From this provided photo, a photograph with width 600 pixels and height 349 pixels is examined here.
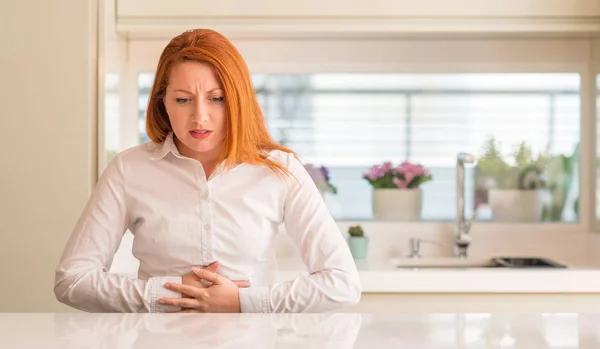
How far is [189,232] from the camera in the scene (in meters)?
1.54

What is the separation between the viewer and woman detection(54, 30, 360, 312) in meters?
1.48

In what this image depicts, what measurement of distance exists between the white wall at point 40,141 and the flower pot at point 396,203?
1.12 metres

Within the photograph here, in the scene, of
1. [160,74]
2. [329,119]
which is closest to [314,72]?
[329,119]

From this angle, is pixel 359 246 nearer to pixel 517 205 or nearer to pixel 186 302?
pixel 517 205

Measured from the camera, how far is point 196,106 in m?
1.50

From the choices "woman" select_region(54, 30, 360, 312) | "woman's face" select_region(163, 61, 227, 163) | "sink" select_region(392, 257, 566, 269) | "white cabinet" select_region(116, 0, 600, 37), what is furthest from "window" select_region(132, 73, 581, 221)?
"woman's face" select_region(163, 61, 227, 163)

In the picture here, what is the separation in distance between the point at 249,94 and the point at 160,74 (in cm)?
19

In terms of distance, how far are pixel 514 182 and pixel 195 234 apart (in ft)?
6.15

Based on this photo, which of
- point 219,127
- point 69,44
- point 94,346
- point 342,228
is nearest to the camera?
point 94,346

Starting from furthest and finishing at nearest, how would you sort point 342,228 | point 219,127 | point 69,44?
1. point 342,228
2. point 69,44
3. point 219,127

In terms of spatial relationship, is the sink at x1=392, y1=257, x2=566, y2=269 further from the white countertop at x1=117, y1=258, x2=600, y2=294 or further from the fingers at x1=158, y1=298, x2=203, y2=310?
the fingers at x1=158, y1=298, x2=203, y2=310

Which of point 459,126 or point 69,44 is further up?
point 69,44

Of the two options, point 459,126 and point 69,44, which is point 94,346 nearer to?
point 69,44

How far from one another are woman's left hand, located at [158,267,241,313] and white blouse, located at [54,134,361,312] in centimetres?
3
